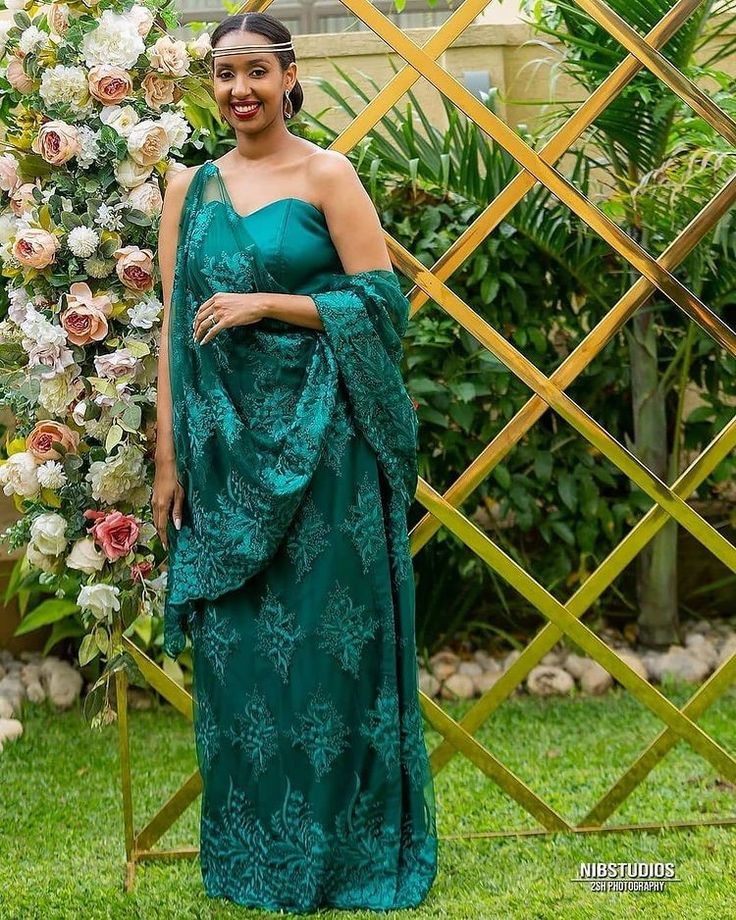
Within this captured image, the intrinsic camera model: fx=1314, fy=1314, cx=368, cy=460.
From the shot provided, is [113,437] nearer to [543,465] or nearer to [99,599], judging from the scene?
[99,599]

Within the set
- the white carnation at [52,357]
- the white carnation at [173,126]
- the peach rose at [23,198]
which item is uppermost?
the white carnation at [173,126]

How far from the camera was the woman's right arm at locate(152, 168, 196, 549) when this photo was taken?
2432 millimetres

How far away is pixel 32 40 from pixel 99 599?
3.49 ft

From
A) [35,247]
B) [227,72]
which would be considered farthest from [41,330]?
[227,72]

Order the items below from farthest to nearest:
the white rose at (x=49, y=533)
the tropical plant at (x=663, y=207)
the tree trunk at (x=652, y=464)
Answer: the tree trunk at (x=652, y=464) < the tropical plant at (x=663, y=207) < the white rose at (x=49, y=533)

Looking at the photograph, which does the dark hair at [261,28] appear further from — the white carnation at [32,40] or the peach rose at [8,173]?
the peach rose at [8,173]

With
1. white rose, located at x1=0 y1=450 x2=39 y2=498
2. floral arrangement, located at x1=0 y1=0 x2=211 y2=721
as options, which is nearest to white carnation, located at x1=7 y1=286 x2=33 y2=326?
floral arrangement, located at x1=0 y1=0 x2=211 y2=721

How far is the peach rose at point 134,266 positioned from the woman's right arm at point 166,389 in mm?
29

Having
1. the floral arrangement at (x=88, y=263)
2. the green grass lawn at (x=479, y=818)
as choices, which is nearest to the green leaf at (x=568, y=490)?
the green grass lawn at (x=479, y=818)

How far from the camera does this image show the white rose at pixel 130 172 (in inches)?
98.3

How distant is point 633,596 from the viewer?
440 cm

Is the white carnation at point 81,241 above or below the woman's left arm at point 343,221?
below

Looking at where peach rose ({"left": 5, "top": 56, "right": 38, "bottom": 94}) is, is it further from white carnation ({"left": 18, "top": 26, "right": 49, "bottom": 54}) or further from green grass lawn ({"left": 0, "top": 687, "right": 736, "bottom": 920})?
green grass lawn ({"left": 0, "top": 687, "right": 736, "bottom": 920})

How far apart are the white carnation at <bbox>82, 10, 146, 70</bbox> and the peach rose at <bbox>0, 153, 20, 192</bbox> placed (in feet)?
0.81
